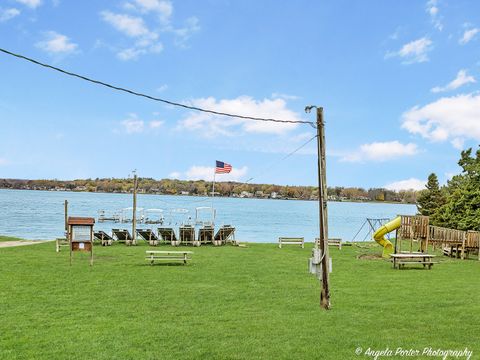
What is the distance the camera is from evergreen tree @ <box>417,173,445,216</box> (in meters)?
43.8

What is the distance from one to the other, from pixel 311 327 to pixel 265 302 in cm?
266

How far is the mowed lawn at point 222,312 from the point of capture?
24.9 ft

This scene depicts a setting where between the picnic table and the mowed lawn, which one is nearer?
the mowed lawn

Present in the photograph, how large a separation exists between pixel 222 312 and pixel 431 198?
1525 inches

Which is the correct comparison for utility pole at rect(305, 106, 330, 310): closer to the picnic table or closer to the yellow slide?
the picnic table

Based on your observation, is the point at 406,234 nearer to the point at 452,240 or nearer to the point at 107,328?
the point at 452,240

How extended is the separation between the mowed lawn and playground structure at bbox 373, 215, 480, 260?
18.6 feet

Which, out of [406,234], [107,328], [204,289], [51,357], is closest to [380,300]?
[204,289]

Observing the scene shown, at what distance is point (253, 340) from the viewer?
8000mm

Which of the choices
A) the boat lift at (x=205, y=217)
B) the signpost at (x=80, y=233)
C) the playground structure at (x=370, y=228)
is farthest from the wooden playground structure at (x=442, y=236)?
the signpost at (x=80, y=233)

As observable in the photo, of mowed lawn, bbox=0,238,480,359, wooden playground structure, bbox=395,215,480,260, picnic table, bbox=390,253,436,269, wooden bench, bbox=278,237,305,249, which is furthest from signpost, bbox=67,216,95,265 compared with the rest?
wooden playground structure, bbox=395,215,480,260

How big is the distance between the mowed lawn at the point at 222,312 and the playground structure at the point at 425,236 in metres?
5.66

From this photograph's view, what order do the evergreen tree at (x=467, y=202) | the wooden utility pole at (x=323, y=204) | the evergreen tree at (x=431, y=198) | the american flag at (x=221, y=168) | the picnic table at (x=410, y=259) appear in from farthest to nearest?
the evergreen tree at (x=431, y=198) < the american flag at (x=221, y=168) < the evergreen tree at (x=467, y=202) < the picnic table at (x=410, y=259) < the wooden utility pole at (x=323, y=204)

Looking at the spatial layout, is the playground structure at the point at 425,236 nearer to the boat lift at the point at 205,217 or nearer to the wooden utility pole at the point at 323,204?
the boat lift at the point at 205,217
